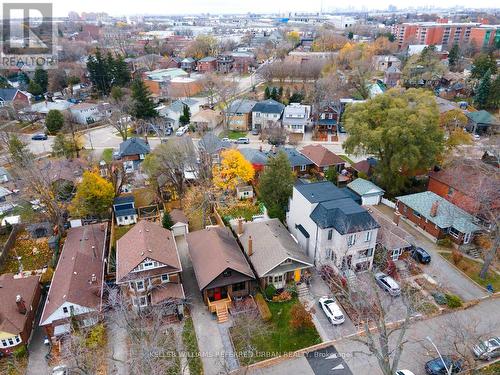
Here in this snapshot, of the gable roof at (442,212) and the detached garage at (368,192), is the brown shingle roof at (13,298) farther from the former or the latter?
the gable roof at (442,212)

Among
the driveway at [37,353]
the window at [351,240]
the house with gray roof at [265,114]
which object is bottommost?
the driveway at [37,353]

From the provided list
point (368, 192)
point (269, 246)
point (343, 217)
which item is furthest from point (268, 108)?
point (343, 217)

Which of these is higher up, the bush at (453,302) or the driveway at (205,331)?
the bush at (453,302)

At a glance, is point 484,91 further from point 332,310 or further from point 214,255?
point 214,255

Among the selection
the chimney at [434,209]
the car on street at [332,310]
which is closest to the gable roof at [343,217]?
the car on street at [332,310]

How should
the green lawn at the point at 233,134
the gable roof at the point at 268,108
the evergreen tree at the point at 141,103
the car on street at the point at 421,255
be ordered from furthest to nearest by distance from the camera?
the gable roof at the point at 268,108 < the green lawn at the point at 233,134 < the evergreen tree at the point at 141,103 < the car on street at the point at 421,255

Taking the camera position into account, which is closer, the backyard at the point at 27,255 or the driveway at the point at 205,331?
the driveway at the point at 205,331

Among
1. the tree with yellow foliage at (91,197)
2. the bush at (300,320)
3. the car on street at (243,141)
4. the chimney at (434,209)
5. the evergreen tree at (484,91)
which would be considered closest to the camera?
the bush at (300,320)
